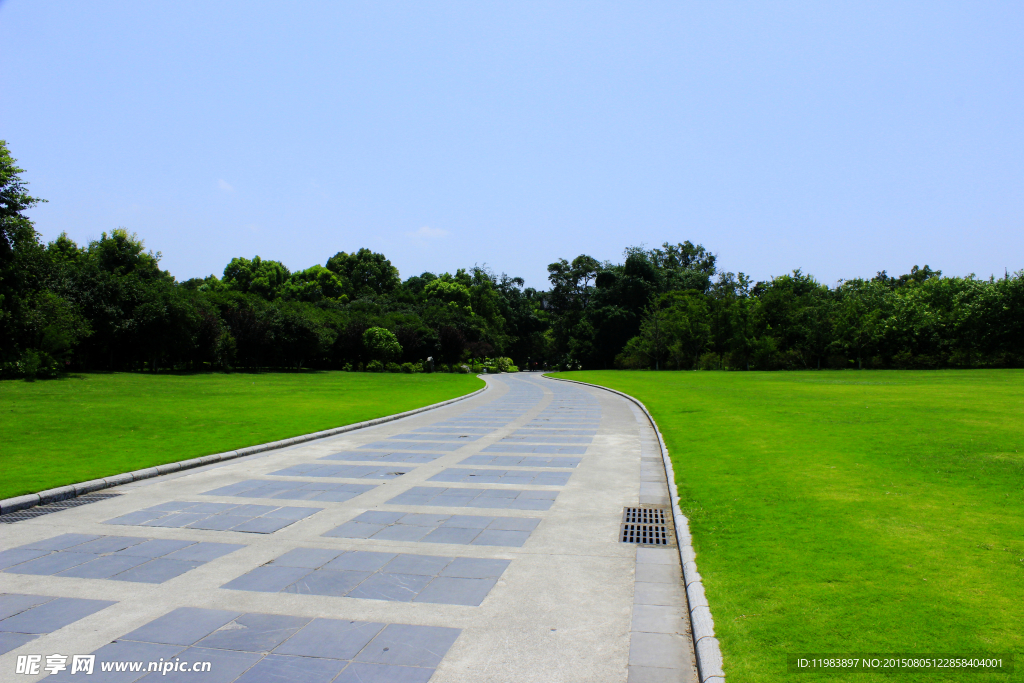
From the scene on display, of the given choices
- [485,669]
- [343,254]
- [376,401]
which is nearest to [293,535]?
[485,669]

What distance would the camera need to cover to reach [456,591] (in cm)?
480

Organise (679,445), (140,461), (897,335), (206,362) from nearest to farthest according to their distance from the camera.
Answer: (140,461), (679,445), (206,362), (897,335)

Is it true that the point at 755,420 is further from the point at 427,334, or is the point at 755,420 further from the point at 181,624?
the point at 427,334

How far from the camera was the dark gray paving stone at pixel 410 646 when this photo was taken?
3668mm

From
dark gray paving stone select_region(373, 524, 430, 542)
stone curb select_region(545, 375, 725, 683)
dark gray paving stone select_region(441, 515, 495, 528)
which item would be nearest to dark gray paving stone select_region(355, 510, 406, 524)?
dark gray paving stone select_region(373, 524, 430, 542)

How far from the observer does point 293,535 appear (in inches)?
249

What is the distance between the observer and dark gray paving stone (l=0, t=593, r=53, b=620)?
4.32 m

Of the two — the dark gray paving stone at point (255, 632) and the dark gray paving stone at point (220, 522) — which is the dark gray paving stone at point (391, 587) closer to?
the dark gray paving stone at point (255, 632)

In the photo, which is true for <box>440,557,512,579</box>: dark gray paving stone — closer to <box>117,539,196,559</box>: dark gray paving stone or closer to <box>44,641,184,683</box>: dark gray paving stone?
<box>44,641,184,683</box>: dark gray paving stone

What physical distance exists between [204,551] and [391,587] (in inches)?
88.2

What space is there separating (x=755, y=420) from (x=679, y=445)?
4.40 metres

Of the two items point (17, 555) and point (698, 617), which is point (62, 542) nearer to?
point (17, 555)

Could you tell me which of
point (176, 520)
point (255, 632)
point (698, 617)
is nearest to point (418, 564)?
point (255, 632)

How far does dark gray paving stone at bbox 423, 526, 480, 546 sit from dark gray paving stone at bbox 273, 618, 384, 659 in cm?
197
